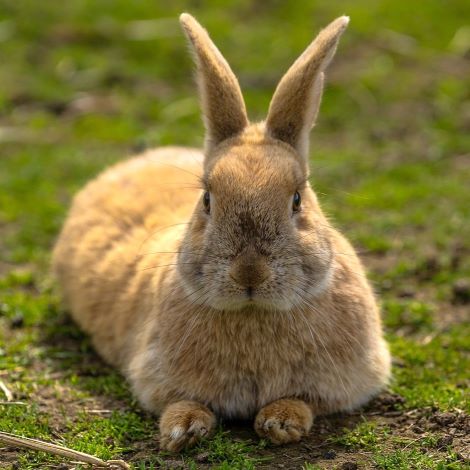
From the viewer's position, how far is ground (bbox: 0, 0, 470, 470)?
457 centimetres

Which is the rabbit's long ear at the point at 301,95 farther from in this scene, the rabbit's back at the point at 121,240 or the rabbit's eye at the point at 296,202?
the rabbit's back at the point at 121,240

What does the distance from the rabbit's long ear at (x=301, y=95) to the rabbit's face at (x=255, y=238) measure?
258 millimetres

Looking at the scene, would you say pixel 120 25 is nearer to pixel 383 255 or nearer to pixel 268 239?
pixel 383 255

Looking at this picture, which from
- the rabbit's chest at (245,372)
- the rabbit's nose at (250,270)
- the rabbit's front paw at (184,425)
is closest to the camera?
the rabbit's nose at (250,270)

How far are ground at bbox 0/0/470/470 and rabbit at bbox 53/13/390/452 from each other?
17cm

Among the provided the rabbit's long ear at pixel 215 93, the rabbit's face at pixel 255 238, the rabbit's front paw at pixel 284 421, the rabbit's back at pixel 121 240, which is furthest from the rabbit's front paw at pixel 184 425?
the rabbit's long ear at pixel 215 93

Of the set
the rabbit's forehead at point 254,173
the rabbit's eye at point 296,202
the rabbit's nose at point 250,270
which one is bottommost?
the rabbit's nose at point 250,270

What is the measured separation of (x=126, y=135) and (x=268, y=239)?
5.03 metres

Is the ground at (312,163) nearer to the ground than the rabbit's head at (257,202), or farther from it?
nearer to the ground

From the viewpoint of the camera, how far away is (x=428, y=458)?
13.7ft

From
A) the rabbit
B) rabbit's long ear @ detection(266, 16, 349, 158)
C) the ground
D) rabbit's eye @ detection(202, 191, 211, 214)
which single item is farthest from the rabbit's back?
rabbit's long ear @ detection(266, 16, 349, 158)

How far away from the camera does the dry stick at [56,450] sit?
4.19 meters

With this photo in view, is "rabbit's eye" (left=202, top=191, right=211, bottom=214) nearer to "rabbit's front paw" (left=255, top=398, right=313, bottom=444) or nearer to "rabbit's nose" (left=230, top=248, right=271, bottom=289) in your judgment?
"rabbit's nose" (left=230, top=248, right=271, bottom=289)

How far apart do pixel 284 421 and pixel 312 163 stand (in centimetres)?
397
